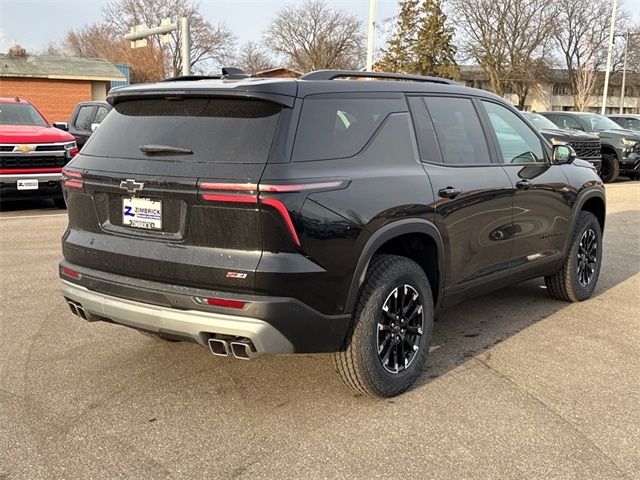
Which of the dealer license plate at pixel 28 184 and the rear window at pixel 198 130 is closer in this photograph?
the rear window at pixel 198 130

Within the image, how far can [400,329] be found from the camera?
151 inches

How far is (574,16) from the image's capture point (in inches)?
2621

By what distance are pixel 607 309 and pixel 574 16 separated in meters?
69.1

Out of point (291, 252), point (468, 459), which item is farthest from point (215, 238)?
point (468, 459)

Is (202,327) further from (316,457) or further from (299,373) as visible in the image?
(299,373)

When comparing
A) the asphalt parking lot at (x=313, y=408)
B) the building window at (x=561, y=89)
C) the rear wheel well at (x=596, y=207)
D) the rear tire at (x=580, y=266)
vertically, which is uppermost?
the building window at (x=561, y=89)

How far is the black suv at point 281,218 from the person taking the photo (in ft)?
10.4

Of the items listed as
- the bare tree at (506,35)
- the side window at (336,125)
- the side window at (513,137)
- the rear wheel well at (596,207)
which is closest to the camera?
the side window at (336,125)

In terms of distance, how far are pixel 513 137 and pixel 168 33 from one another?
16599mm

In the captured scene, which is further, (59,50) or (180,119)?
(59,50)

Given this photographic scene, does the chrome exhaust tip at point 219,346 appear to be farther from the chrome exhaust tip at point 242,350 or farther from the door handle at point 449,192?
the door handle at point 449,192

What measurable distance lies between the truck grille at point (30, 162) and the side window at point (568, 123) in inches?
515

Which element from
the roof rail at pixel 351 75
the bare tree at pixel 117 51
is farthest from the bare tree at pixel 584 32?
the roof rail at pixel 351 75

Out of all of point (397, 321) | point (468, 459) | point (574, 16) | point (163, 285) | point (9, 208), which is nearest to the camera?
point (468, 459)
